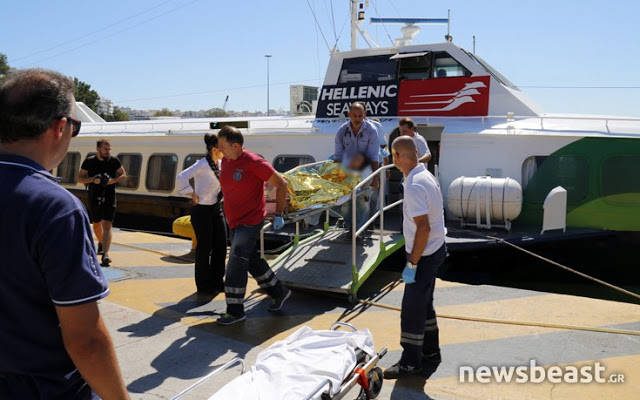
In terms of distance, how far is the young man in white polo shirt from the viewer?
3984mm

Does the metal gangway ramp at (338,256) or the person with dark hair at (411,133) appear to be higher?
the person with dark hair at (411,133)

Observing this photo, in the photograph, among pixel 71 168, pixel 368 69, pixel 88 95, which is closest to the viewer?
pixel 368 69

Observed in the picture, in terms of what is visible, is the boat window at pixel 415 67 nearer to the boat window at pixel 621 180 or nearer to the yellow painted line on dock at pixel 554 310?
the boat window at pixel 621 180

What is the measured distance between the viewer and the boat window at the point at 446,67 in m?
9.67

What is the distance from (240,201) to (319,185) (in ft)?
5.07

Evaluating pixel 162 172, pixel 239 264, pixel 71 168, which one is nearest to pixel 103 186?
pixel 239 264

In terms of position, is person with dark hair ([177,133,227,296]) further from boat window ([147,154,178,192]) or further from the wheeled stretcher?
boat window ([147,154,178,192])

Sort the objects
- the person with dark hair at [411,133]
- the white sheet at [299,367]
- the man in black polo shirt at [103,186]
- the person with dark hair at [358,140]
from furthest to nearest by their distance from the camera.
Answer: the man in black polo shirt at [103,186], the person with dark hair at [411,133], the person with dark hair at [358,140], the white sheet at [299,367]

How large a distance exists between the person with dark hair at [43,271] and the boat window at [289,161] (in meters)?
7.89

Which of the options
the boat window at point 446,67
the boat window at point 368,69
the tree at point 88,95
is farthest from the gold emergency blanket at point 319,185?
the tree at point 88,95

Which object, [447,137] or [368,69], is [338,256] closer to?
[447,137]

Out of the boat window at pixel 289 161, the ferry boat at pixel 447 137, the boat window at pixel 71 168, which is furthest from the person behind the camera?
the boat window at pixel 71 168

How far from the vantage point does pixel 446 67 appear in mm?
9766

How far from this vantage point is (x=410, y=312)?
404 cm
